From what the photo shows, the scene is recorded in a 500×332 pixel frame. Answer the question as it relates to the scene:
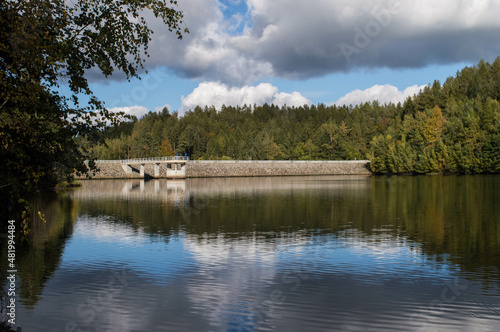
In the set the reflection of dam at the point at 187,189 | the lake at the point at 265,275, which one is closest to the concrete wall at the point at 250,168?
the reflection of dam at the point at 187,189

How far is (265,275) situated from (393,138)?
360ft

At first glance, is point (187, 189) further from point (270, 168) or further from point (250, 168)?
point (270, 168)

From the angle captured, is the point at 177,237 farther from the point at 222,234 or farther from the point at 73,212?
the point at 73,212

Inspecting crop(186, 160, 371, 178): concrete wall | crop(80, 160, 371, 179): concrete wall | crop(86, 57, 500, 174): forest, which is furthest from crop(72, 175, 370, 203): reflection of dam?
crop(186, 160, 371, 178): concrete wall

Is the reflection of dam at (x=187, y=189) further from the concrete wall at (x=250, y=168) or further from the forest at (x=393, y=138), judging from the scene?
the concrete wall at (x=250, y=168)

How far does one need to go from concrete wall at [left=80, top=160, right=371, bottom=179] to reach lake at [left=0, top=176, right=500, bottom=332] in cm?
8558

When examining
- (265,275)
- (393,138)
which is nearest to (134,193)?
(265,275)

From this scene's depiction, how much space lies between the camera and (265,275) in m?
14.4

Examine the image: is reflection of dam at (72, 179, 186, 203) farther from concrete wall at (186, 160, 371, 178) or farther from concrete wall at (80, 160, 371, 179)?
concrete wall at (186, 160, 371, 178)

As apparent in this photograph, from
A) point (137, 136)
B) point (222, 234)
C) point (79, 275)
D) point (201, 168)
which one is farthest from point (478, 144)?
point (137, 136)

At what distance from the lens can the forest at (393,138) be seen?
93875 mm

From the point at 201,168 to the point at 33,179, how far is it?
10633cm

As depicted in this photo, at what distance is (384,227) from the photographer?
24.3m

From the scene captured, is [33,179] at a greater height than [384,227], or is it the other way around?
[33,179]
